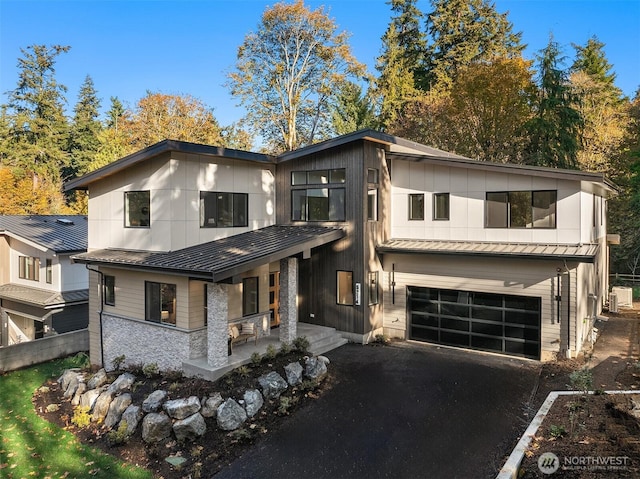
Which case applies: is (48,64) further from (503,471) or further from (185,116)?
(503,471)

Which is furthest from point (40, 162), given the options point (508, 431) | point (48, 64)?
point (508, 431)

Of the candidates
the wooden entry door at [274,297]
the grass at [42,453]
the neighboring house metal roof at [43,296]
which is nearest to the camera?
the grass at [42,453]

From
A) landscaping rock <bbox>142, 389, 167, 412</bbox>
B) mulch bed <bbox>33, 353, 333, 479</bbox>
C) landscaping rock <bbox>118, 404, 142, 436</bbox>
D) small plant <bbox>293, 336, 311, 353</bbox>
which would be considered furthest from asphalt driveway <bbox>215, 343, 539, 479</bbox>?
landscaping rock <bbox>118, 404, 142, 436</bbox>

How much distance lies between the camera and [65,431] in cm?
989

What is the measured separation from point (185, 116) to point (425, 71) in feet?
65.2

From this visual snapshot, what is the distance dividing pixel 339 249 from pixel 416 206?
10.3ft

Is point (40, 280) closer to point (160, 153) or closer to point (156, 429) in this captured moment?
point (160, 153)

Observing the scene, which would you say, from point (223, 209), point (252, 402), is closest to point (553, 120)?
point (223, 209)

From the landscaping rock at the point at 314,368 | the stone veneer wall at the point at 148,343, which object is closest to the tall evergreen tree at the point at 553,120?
the landscaping rock at the point at 314,368

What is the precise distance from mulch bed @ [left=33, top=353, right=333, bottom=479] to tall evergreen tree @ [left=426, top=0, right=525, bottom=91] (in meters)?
27.9

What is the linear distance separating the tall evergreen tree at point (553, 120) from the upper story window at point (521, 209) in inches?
560

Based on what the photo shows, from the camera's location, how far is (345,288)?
13961 millimetres

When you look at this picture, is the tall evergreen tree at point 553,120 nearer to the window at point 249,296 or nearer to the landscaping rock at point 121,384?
→ the window at point 249,296

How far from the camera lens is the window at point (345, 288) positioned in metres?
13.8
